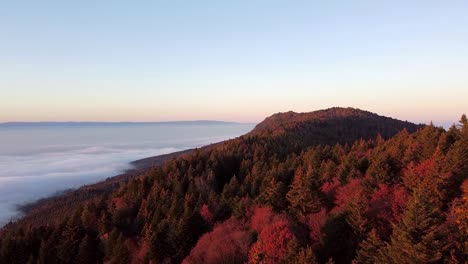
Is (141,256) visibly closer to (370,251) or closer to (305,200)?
(305,200)

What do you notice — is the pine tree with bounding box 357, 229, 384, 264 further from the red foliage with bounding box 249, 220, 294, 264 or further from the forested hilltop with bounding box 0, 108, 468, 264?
the red foliage with bounding box 249, 220, 294, 264

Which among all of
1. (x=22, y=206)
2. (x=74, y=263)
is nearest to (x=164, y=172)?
(x=74, y=263)

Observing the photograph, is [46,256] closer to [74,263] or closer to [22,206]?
[74,263]

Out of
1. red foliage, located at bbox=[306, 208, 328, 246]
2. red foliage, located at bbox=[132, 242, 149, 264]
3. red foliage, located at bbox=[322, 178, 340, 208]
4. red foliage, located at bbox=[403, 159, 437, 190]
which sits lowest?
red foliage, located at bbox=[132, 242, 149, 264]

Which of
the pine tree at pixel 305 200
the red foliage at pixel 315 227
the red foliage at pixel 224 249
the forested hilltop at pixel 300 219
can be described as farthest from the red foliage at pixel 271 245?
the pine tree at pixel 305 200

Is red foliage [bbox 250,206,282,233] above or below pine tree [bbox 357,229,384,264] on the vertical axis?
below

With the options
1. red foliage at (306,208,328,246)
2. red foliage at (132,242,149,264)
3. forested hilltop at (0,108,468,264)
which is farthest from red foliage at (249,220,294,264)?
red foliage at (132,242,149,264)
